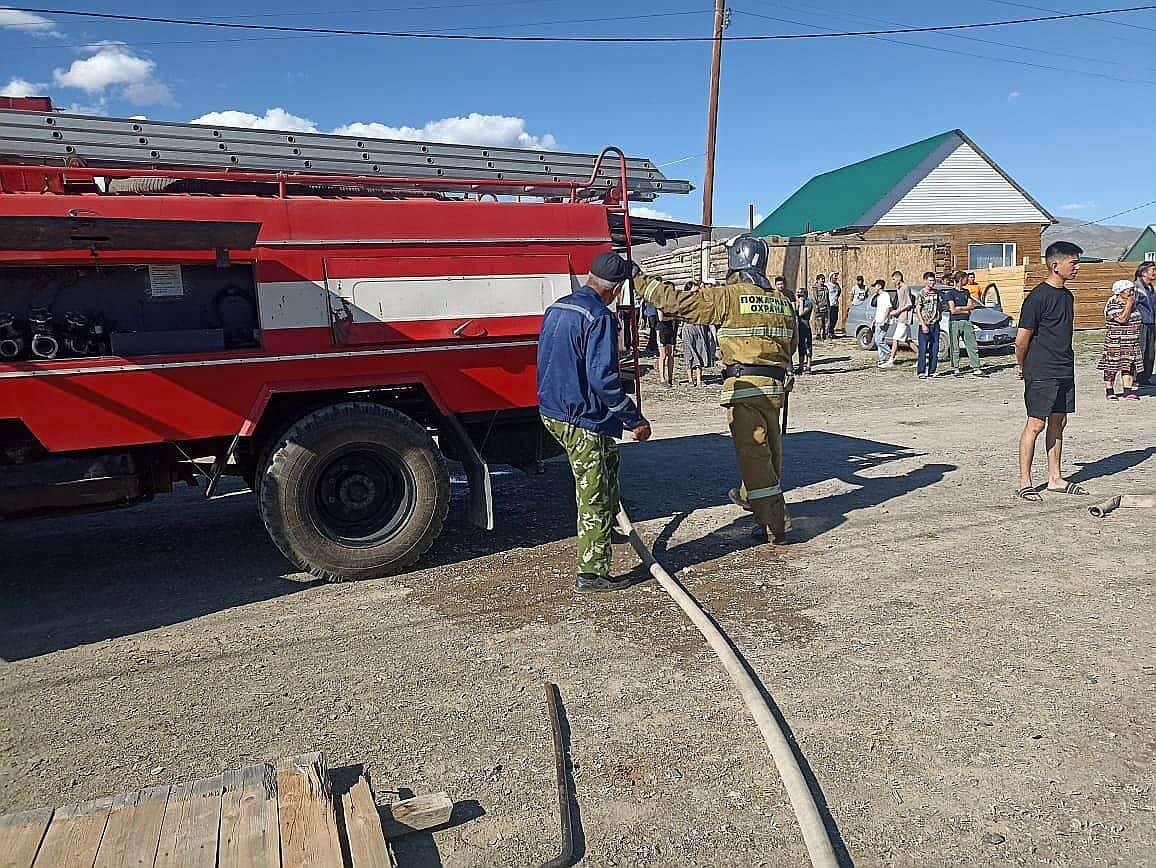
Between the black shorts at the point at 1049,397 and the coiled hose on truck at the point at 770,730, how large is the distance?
11.8 feet

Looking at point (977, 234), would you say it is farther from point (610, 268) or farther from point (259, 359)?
point (259, 359)

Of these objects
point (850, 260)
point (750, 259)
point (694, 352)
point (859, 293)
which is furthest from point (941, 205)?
point (750, 259)

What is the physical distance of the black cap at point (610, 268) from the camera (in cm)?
514

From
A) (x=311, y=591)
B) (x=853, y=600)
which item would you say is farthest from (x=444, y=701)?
(x=853, y=600)

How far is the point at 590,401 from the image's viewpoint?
5.06 meters

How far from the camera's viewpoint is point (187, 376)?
495 centimetres

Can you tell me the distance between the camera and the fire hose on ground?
642 centimetres

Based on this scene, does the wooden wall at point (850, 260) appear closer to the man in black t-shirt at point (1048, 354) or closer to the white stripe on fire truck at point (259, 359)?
the man in black t-shirt at point (1048, 354)

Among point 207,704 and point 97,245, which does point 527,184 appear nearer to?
point 97,245

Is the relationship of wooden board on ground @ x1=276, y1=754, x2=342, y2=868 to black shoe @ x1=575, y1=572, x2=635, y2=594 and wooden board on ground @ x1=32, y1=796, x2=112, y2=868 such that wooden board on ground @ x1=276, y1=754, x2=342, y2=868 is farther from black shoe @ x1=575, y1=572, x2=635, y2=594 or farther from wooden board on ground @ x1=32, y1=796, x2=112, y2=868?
black shoe @ x1=575, y1=572, x2=635, y2=594

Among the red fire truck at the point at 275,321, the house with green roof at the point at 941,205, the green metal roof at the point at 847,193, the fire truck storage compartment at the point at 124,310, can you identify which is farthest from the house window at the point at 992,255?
the fire truck storage compartment at the point at 124,310

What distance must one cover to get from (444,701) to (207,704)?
107 cm

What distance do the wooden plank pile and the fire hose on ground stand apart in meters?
5.48

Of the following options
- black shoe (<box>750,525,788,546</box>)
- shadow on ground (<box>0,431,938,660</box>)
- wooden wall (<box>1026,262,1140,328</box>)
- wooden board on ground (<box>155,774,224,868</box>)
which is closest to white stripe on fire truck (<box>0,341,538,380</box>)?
shadow on ground (<box>0,431,938,660</box>)
